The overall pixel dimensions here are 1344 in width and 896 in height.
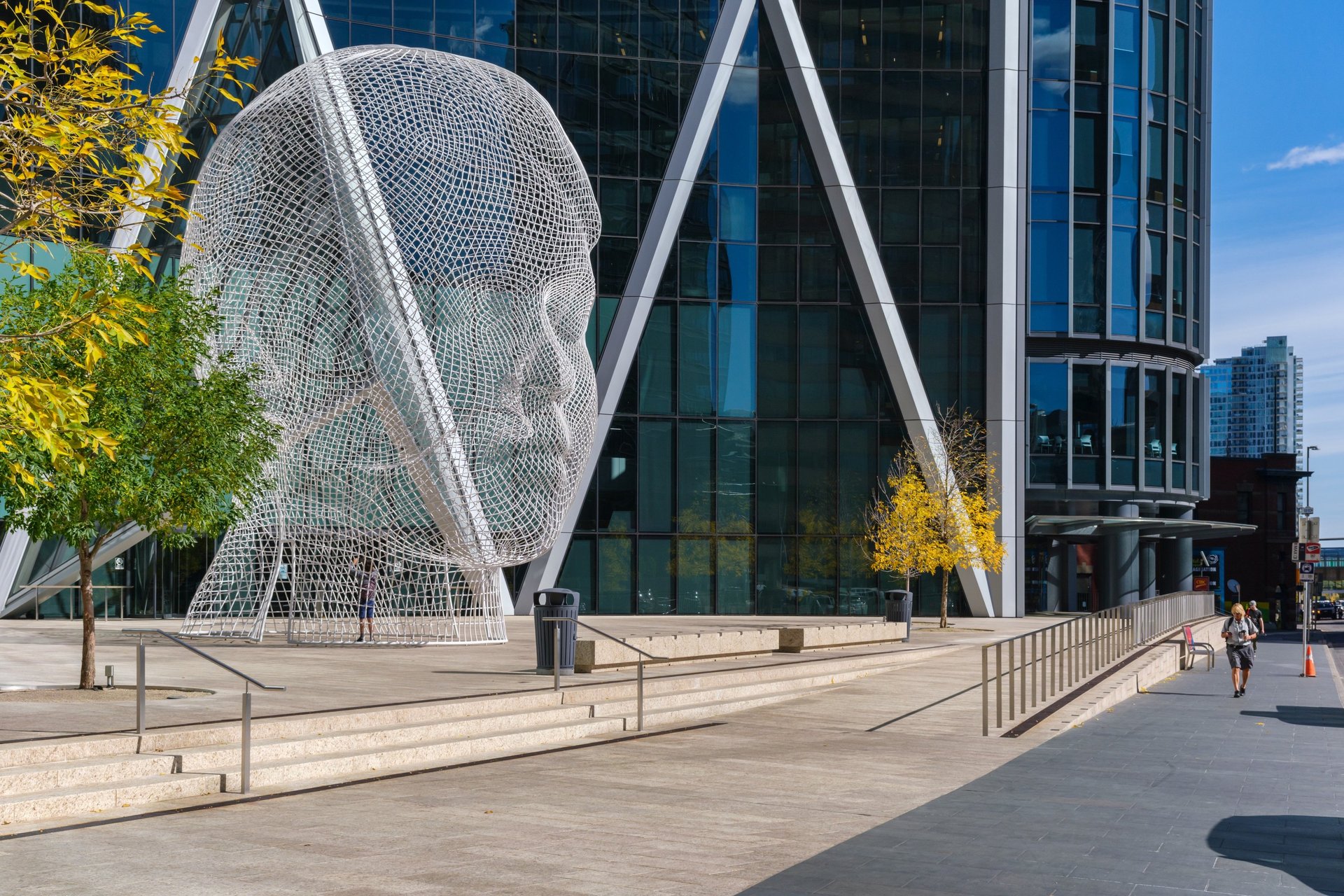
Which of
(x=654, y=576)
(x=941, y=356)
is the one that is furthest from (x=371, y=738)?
(x=941, y=356)

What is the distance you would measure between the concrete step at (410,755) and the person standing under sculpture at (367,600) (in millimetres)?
9703

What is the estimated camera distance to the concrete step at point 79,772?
370 inches

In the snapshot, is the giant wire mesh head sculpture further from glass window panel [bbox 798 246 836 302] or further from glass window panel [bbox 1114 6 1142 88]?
glass window panel [bbox 1114 6 1142 88]

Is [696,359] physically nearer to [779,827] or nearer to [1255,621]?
[1255,621]

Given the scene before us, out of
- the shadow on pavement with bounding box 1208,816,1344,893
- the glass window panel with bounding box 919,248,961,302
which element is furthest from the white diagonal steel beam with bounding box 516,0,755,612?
the shadow on pavement with bounding box 1208,816,1344,893

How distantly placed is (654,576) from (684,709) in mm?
23798

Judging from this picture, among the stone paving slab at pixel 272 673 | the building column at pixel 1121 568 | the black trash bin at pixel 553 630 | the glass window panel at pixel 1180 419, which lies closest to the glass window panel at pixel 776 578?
the stone paving slab at pixel 272 673

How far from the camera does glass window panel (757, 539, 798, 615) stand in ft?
134

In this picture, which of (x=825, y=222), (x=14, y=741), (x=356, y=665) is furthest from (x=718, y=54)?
(x=14, y=741)

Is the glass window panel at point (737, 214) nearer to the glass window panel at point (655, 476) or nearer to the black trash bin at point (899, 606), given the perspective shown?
the glass window panel at point (655, 476)

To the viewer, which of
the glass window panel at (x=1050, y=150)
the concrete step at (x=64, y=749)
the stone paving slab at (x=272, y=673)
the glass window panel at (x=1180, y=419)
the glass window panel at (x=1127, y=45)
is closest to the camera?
the concrete step at (x=64, y=749)

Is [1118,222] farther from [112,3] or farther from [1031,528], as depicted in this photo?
[112,3]

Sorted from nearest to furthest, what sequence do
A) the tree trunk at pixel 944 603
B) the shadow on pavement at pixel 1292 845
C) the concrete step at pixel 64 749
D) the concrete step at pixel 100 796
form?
the shadow on pavement at pixel 1292 845 < the concrete step at pixel 100 796 < the concrete step at pixel 64 749 < the tree trunk at pixel 944 603

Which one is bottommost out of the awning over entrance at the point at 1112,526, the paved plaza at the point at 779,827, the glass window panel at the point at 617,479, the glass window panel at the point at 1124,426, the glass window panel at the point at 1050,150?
the paved plaza at the point at 779,827
